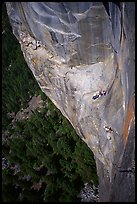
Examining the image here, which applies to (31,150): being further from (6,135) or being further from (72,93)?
(72,93)

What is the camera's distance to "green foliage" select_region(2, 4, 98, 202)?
6.68m

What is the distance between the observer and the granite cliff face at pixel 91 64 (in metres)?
2.95

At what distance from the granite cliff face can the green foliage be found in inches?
75.7

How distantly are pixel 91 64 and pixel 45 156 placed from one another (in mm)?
4137

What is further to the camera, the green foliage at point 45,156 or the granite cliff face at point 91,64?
the green foliage at point 45,156

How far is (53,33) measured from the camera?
3.28m

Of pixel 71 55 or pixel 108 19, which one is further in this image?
pixel 71 55

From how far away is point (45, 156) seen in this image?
7332 mm

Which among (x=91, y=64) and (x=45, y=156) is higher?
(x=91, y=64)

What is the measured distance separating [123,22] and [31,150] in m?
5.22

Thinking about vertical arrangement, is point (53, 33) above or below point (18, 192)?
above

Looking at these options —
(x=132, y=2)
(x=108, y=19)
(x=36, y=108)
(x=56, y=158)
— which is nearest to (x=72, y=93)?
(x=108, y=19)

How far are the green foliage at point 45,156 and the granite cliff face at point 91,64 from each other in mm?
1923

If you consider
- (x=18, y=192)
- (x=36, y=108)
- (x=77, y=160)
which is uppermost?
(x=36, y=108)
